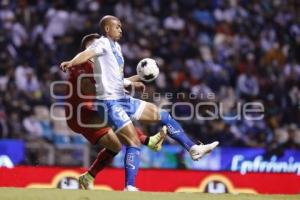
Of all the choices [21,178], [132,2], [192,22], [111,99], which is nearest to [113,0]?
[132,2]

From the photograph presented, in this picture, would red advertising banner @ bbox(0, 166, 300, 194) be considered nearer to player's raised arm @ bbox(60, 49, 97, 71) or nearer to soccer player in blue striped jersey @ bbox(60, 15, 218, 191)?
soccer player in blue striped jersey @ bbox(60, 15, 218, 191)

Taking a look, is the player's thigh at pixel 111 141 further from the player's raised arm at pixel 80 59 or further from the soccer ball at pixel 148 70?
the player's raised arm at pixel 80 59

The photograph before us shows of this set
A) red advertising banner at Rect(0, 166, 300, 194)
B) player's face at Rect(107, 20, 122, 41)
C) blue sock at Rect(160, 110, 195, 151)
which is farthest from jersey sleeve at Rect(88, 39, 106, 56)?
red advertising banner at Rect(0, 166, 300, 194)

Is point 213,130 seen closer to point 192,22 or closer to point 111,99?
point 192,22

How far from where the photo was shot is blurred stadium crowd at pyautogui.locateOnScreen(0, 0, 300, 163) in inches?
651

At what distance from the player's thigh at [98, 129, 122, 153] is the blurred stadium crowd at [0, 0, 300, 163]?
5.29 metres

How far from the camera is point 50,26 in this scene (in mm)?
18531

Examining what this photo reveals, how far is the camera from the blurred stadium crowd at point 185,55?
54.2 feet

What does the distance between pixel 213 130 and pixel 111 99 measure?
7.22m

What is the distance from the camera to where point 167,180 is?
13.4m

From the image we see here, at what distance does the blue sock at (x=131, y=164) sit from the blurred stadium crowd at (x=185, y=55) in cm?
593

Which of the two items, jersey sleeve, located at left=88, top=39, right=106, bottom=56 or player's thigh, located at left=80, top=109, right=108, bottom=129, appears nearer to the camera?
jersey sleeve, located at left=88, top=39, right=106, bottom=56

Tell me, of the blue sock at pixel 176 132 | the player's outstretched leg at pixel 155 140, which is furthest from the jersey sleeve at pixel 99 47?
the player's outstretched leg at pixel 155 140

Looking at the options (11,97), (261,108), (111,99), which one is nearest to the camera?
(111,99)
